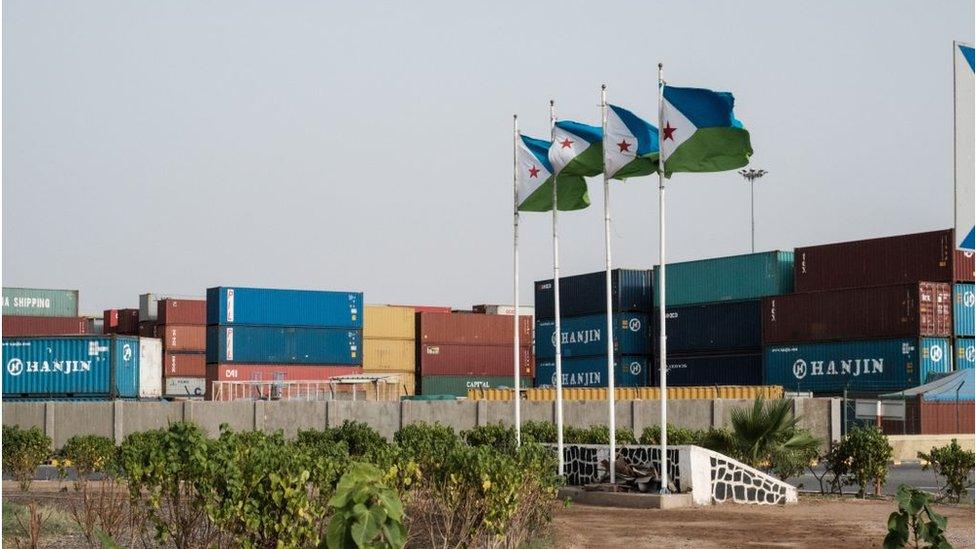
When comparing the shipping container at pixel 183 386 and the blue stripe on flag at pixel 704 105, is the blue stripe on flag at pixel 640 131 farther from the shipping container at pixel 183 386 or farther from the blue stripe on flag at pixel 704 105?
the shipping container at pixel 183 386

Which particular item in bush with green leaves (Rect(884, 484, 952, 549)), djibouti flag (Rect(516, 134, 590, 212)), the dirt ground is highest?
djibouti flag (Rect(516, 134, 590, 212))

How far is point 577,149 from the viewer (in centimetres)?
2380

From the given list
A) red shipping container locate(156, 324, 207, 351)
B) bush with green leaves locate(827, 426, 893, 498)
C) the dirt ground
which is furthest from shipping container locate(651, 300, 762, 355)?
the dirt ground

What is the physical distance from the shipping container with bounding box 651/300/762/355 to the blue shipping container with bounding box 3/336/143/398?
88.2 ft

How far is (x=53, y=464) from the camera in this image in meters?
38.2

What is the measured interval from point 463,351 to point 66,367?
95.7ft

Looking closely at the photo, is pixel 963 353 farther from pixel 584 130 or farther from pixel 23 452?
pixel 23 452

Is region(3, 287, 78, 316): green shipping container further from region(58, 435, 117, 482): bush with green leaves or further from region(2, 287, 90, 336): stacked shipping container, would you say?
region(58, 435, 117, 482): bush with green leaves

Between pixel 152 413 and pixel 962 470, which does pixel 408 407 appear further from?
pixel 962 470

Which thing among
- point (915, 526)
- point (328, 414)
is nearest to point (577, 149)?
point (915, 526)

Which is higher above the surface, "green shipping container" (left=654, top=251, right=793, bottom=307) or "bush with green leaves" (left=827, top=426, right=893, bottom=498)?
"green shipping container" (left=654, top=251, right=793, bottom=307)

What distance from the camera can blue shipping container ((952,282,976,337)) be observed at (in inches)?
1999

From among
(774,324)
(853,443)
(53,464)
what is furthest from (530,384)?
(853,443)

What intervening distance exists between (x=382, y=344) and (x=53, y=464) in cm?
3533
